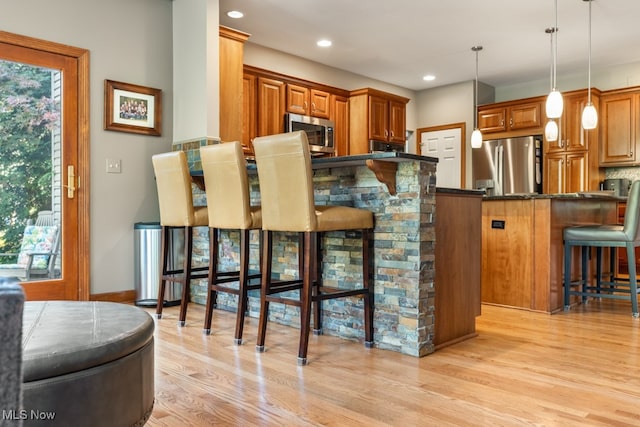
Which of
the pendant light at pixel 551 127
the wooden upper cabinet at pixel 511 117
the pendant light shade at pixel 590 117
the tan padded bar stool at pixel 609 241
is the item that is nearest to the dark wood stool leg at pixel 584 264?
the tan padded bar stool at pixel 609 241

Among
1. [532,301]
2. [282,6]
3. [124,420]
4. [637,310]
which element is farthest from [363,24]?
[124,420]

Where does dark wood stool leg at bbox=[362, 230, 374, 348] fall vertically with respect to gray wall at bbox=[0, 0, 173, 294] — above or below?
below

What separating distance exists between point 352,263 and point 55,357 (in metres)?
1.96

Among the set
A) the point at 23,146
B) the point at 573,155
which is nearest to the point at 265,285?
the point at 23,146

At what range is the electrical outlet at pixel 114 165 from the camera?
3.92 metres

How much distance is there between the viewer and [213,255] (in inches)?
116

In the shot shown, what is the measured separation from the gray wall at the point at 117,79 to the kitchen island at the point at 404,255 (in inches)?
61.7

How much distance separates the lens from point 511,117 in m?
6.84

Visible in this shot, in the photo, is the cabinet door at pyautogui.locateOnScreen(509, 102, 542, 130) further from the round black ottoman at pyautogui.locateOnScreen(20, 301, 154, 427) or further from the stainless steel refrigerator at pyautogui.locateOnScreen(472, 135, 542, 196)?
the round black ottoman at pyautogui.locateOnScreen(20, 301, 154, 427)

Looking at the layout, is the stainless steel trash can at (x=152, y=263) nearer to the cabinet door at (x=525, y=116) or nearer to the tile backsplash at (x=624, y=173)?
the cabinet door at (x=525, y=116)

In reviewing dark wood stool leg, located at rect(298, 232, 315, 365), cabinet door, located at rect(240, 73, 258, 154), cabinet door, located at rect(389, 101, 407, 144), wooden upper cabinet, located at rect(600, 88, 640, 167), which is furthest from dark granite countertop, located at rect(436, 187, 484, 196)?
wooden upper cabinet, located at rect(600, 88, 640, 167)

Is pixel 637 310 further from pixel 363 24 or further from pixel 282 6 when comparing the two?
pixel 282 6

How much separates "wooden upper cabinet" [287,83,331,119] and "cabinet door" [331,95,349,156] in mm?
161

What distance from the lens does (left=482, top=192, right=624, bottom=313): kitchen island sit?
3551 millimetres
